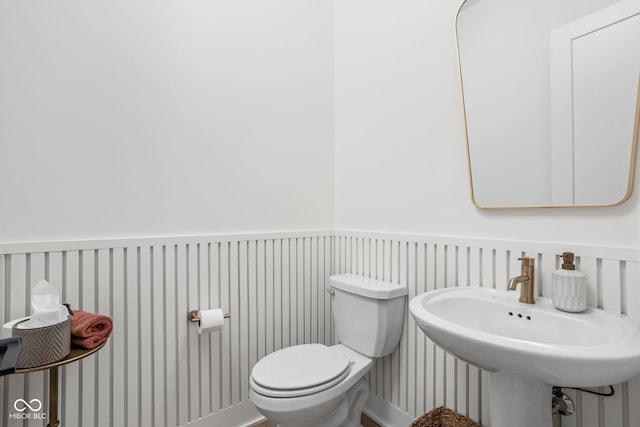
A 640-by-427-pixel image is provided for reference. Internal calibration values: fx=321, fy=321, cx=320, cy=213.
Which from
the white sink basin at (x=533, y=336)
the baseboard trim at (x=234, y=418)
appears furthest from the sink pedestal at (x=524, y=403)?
the baseboard trim at (x=234, y=418)

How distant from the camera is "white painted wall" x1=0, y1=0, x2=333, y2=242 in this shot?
117 centimetres

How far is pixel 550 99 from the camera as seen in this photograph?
110 cm

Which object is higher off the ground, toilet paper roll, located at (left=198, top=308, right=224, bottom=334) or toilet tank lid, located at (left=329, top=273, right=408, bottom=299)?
toilet tank lid, located at (left=329, top=273, right=408, bottom=299)

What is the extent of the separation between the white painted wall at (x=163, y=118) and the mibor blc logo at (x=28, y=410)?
58cm

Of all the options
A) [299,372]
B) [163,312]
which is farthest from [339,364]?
[163,312]

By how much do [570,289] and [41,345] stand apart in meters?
1.58

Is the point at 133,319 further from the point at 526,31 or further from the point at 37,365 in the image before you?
the point at 526,31

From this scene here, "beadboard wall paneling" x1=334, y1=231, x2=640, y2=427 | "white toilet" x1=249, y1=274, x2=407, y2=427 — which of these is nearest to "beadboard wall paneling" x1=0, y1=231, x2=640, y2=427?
"beadboard wall paneling" x1=334, y1=231, x2=640, y2=427

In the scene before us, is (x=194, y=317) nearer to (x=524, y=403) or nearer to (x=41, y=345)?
(x=41, y=345)

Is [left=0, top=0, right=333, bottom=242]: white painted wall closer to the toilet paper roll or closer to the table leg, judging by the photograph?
the toilet paper roll

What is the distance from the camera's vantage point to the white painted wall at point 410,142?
1121 millimetres

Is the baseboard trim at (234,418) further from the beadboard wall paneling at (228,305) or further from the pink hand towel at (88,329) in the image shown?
the pink hand towel at (88,329)

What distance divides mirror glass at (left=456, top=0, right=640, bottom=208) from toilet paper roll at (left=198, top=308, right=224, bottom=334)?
1216 millimetres

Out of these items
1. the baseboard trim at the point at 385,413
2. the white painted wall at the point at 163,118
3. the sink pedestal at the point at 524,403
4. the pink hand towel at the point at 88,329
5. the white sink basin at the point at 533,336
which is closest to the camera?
the white sink basin at the point at 533,336
